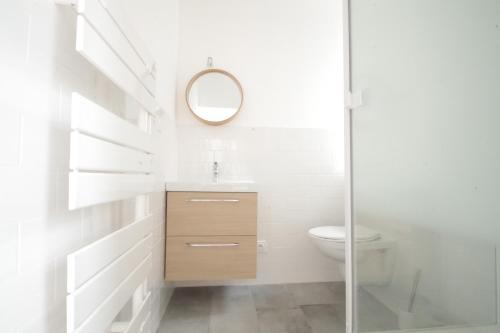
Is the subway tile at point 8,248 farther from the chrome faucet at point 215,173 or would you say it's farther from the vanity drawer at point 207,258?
the chrome faucet at point 215,173

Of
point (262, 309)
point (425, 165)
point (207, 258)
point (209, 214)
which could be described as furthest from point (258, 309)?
point (425, 165)

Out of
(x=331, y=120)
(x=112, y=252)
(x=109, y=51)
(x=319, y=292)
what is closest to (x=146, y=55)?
(x=109, y=51)

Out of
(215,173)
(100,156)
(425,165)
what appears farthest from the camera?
(215,173)

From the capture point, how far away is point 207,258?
144 centimetres

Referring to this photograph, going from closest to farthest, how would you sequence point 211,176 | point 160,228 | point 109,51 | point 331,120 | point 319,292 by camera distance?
point 109,51 < point 160,228 < point 319,292 < point 211,176 < point 331,120

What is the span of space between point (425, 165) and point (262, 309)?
1.27 m

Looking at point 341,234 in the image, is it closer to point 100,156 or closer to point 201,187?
point 201,187

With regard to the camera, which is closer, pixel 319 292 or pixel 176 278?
pixel 176 278

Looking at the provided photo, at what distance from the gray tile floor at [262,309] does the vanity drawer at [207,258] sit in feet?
0.75

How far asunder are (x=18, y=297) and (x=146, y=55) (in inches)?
34.2

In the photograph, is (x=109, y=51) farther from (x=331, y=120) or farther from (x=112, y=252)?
(x=331, y=120)

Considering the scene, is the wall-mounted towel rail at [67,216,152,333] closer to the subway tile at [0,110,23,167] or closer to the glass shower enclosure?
the subway tile at [0,110,23,167]

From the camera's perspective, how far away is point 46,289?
52cm

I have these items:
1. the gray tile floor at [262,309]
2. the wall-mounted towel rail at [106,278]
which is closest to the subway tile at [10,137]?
the wall-mounted towel rail at [106,278]
